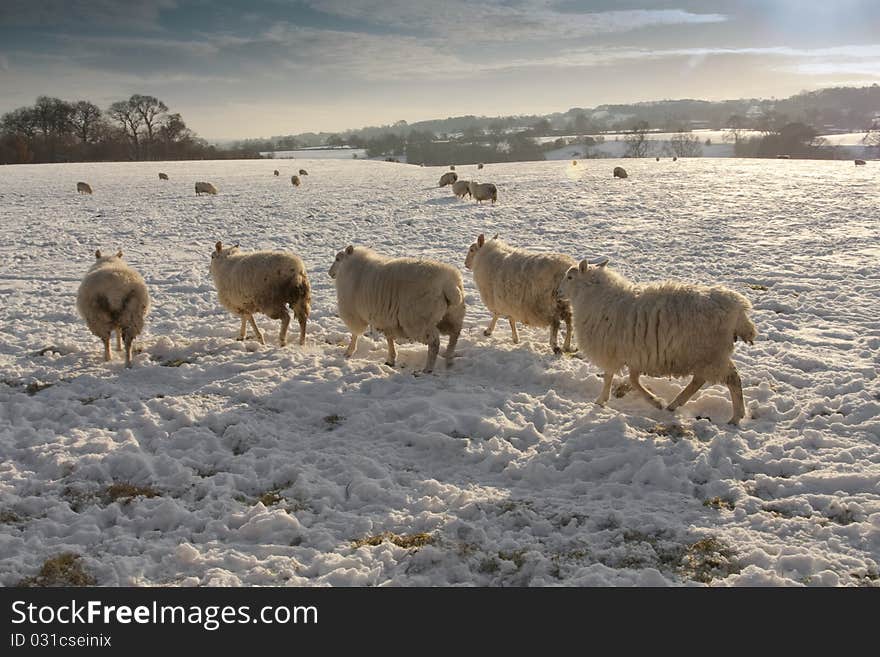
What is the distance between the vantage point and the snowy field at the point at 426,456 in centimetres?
425

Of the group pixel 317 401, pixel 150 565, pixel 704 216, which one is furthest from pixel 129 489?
pixel 704 216

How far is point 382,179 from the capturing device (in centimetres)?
3788

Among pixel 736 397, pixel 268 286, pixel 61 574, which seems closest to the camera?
pixel 61 574

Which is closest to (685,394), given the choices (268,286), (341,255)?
(341,255)


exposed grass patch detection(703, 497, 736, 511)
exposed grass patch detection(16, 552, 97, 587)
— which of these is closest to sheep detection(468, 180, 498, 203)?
exposed grass patch detection(703, 497, 736, 511)

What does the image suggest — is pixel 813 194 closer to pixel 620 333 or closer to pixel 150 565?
pixel 620 333

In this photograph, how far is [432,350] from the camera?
26.8 ft

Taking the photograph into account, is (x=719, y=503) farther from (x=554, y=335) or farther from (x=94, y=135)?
(x=94, y=135)

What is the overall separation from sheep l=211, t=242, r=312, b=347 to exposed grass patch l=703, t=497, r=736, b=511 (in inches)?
256

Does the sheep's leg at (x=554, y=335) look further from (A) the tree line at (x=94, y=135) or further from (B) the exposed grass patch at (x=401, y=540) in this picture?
(A) the tree line at (x=94, y=135)

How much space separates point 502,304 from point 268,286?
3664 millimetres

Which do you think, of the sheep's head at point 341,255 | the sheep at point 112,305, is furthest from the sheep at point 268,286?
the sheep at point 112,305

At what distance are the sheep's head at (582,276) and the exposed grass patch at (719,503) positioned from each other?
3.08m

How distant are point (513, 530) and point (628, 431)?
7.16ft
